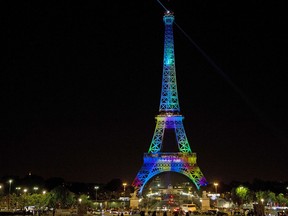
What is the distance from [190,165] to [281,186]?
1836 centimetres

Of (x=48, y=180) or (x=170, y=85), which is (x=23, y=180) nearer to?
(x=48, y=180)

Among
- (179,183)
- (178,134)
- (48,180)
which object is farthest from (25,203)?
(179,183)

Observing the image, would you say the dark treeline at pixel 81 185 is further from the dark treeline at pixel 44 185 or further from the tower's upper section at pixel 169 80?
the tower's upper section at pixel 169 80

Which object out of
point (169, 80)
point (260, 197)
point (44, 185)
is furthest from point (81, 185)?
point (260, 197)

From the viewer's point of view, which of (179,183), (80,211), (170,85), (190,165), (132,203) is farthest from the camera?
(179,183)

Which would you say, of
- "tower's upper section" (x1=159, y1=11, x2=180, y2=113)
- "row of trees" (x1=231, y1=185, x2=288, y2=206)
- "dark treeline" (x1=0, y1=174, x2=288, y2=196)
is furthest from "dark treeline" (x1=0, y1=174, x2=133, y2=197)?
"row of trees" (x1=231, y1=185, x2=288, y2=206)

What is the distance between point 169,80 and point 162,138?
11.6 metres

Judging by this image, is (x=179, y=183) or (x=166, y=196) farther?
(x=179, y=183)

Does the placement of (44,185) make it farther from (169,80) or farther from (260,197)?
(260,197)

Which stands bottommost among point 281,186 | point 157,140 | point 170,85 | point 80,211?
point 80,211

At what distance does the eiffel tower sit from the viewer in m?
93.8

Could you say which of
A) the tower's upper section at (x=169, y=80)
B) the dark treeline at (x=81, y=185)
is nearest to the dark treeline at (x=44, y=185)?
the dark treeline at (x=81, y=185)

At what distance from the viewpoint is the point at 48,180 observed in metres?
117

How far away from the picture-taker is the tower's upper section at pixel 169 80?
3871 inches
